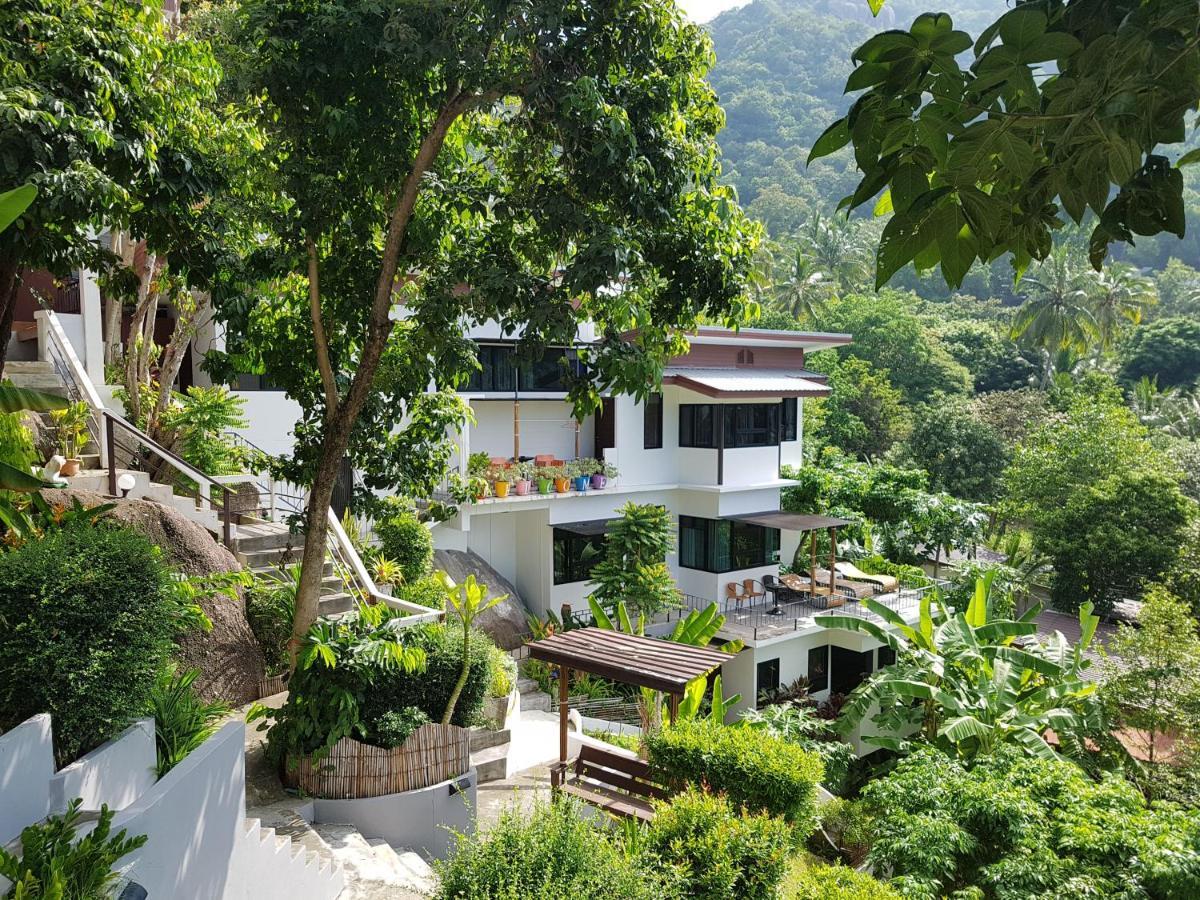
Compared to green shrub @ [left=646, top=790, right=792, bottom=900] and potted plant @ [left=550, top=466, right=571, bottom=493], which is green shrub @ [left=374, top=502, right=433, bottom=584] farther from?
green shrub @ [left=646, top=790, right=792, bottom=900]

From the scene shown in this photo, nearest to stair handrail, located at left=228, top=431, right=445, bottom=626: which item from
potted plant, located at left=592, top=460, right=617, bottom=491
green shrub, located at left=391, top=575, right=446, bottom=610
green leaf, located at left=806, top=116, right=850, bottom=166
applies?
green shrub, located at left=391, top=575, right=446, bottom=610

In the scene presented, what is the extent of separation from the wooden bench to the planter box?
124cm

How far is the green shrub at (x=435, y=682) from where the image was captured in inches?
367

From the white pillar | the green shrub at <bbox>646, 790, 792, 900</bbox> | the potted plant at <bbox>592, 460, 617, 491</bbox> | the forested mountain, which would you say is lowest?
the green shrub at <bbox>646, 790, 792, 900</bbox>

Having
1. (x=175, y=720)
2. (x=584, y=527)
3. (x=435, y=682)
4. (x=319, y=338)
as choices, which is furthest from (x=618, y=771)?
(x=584, y=527)

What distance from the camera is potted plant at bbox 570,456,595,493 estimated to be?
18.8 meters

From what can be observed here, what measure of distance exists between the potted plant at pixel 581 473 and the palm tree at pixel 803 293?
2886cm

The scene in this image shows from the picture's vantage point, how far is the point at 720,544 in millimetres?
20594

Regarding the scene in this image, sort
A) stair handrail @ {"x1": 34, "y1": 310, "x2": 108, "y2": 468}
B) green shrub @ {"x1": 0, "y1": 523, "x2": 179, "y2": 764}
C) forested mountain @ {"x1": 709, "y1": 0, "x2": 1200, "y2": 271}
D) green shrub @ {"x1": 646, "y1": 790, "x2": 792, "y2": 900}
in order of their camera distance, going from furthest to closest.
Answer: forested mountain @ {"x1": 709, "y1": 0, "x2": 1200, "y2": 271} < stair handrail @ {"x1": 34, "y1": 310, "x2": 108, "y2": 468} < green shrub @ {"x1": 646, "y1": 790, "x2": 792, "y2": 900} < green shrub @ {"x1": 0, "y1": 523, "x2": 179, "y2": 764}

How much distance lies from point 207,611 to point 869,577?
→ 15.8 metres

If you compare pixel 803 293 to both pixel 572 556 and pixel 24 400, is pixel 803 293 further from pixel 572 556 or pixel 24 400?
pixel 24 400

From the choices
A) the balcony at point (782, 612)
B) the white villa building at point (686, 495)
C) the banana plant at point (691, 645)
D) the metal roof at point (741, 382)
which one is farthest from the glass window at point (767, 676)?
the metal roof at point (741, 382)

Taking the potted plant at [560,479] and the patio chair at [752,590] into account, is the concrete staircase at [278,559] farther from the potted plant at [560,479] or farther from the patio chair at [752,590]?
the patio chair at [752,590]

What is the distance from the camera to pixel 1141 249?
224ft
